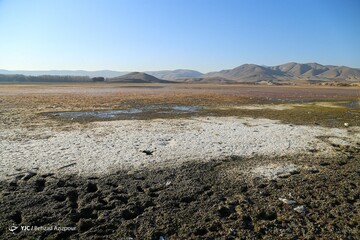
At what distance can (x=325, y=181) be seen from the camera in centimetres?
830

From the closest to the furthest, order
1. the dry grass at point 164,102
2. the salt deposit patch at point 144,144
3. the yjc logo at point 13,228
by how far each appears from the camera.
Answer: the yjc logo at point 13,228
the salt deposit patch at point 144,144
the dry grass at point 164,102

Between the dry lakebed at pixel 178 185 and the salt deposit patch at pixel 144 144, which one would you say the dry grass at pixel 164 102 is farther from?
the dry lakebed at pixel 178 185

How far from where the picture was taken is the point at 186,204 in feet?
22.3

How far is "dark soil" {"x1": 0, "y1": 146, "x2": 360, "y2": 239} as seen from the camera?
220 inches

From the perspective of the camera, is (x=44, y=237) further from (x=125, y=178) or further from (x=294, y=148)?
(x=294, y=148)

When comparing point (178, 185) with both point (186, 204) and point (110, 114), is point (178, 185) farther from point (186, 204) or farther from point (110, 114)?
point (110, 114)

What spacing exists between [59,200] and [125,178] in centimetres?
211

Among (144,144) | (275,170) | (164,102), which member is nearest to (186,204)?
(275,170)

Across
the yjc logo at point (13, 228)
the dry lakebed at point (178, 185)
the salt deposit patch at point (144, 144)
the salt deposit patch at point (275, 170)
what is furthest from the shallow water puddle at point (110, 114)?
the yjc logo at point (13, 228)

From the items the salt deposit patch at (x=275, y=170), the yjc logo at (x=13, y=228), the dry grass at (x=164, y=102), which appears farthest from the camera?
the dry grass at (x=164, y=102)

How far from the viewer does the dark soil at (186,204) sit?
18.3 feet


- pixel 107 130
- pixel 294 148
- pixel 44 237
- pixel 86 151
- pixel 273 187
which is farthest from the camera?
pixel 107 130

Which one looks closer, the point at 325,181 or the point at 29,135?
the point at 325,181

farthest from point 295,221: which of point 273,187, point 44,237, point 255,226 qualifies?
point 44,237
